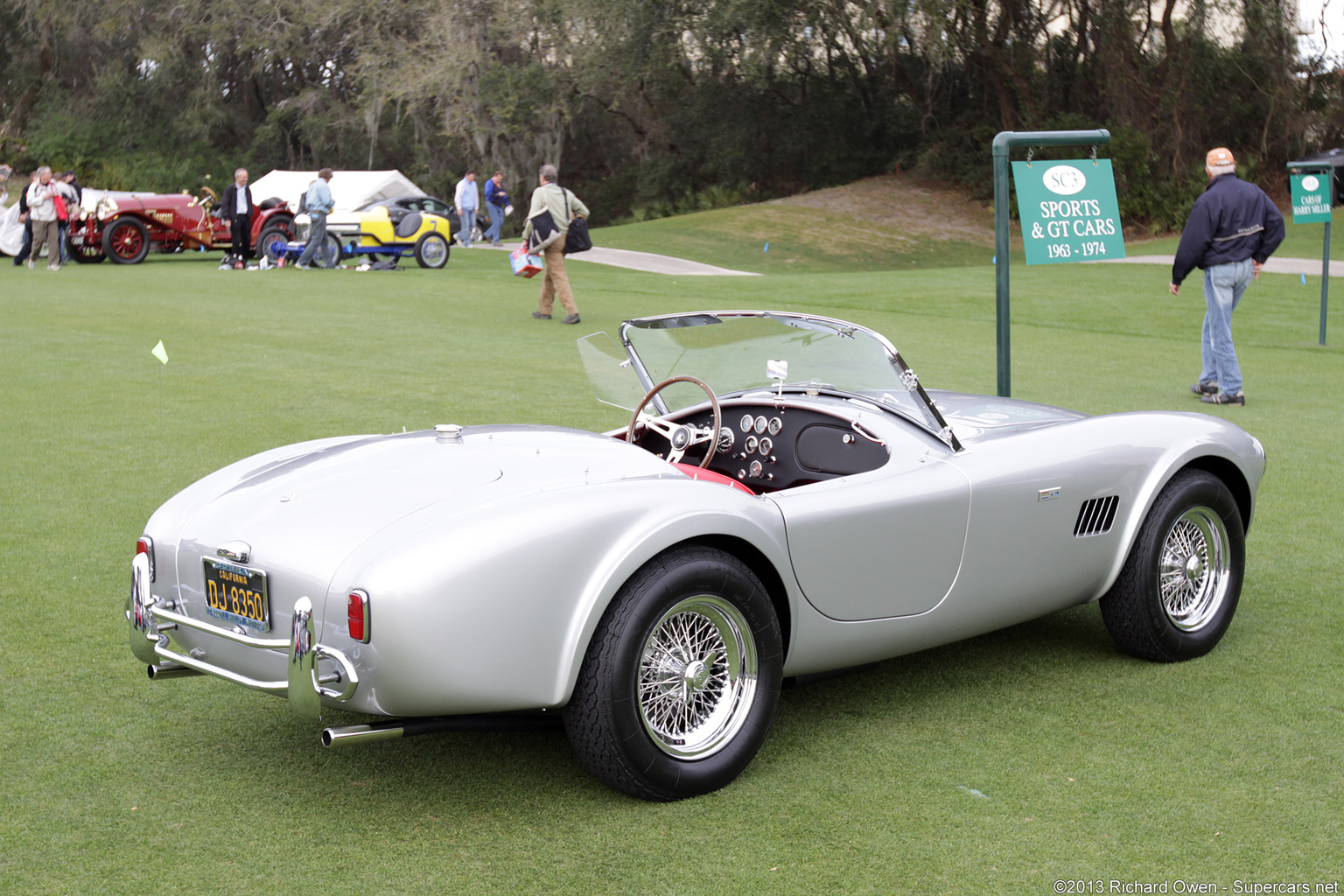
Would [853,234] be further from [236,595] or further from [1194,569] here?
[236,595]

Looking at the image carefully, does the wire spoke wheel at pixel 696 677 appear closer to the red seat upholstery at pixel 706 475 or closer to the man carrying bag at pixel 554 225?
the red seat upholstery at pixel 706 475

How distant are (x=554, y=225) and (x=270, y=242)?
31.7 ft

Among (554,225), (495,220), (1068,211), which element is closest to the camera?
(1068,211)

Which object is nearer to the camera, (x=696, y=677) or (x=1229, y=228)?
(x=696, y=677)

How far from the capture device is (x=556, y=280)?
15555mm

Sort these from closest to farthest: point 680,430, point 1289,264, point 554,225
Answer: point 680,430, point 554,225, point 1289,264

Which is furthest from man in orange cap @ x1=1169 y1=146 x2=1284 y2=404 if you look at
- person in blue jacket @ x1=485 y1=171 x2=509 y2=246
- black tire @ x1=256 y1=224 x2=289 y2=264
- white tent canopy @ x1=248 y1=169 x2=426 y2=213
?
white tent canopy @ x1=248 y1=169 x2=426 y2=213

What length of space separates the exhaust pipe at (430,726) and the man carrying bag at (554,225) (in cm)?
1188

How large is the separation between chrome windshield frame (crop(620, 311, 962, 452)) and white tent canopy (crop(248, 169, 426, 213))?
31.1 m

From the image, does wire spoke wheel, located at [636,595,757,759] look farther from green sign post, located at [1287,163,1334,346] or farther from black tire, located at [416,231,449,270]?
black tire, located at [416,231,449,270]

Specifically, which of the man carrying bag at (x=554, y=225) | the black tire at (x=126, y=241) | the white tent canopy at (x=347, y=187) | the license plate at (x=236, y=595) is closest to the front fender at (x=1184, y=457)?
the license plate at (x=236, y=595)

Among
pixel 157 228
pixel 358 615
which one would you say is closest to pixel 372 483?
pixel 358 615

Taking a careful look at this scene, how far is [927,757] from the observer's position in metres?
3.73

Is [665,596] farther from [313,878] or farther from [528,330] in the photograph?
[528,330]
